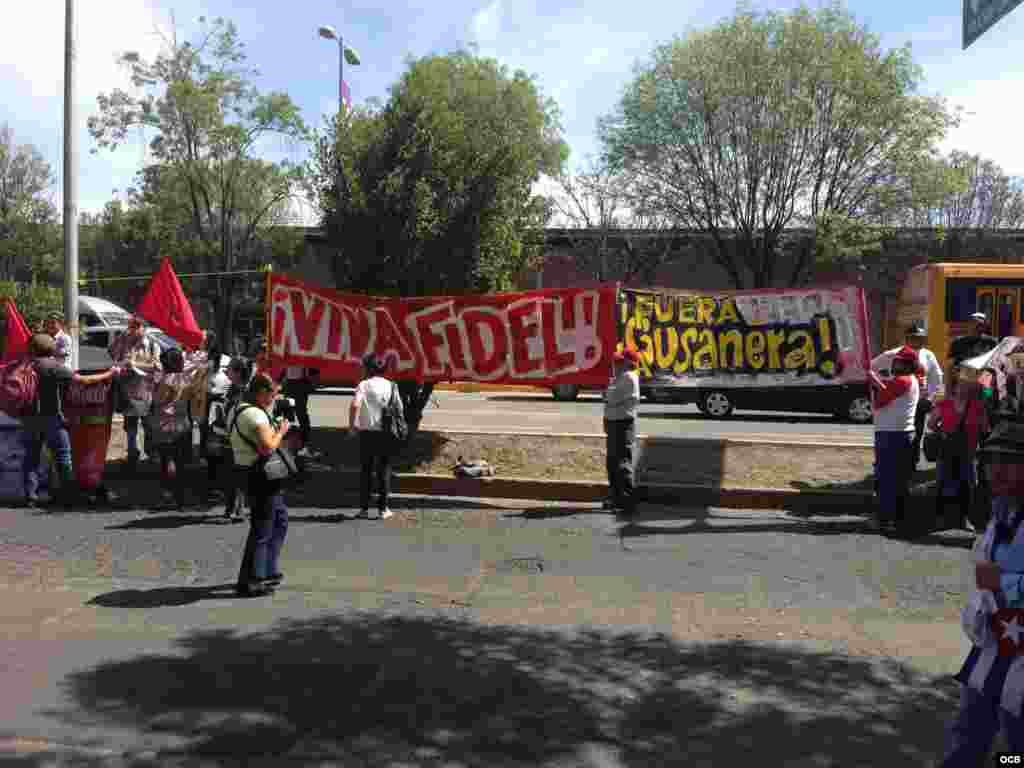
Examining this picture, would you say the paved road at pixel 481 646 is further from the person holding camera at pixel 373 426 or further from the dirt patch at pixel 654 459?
the dirt patch at pixel 654 459

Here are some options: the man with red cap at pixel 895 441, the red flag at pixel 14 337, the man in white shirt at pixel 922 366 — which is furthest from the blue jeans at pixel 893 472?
the red flag at pixel 14 337

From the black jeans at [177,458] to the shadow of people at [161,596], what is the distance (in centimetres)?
291

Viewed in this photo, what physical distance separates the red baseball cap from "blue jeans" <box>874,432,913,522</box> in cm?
253

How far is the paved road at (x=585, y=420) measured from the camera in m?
15.3

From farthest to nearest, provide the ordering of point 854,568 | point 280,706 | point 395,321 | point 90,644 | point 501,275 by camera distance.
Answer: point 501,275, point 395,321, point 854,568, point 90,644, point 280,706

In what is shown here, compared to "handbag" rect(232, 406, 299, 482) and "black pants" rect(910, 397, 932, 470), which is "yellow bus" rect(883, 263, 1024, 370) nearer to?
"black pants" rect(910, 397, 932, 470)

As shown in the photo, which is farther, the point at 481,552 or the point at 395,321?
the point at 395,321

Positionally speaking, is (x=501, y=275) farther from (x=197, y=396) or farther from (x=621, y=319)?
(x=197, y=396)

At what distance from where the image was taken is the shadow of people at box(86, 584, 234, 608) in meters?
6.07

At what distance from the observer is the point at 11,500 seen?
943cm

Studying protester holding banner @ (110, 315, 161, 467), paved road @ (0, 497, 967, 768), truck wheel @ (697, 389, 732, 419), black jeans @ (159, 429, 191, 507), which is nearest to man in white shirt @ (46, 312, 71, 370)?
protester holding banner @ (110, 315, 161, 467)

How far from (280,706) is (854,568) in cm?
482

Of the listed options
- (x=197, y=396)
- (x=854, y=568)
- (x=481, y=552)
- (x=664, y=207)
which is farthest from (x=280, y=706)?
(x=664, y=207)

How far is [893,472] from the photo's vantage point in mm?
8359
